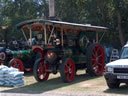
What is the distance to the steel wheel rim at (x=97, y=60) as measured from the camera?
13.4 metres

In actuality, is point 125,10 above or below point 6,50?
above

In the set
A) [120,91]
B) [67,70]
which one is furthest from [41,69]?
[120,91]

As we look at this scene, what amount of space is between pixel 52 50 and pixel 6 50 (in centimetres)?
540

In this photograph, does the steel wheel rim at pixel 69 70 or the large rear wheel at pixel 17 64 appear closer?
the steel wheel rim at pixel 69 70

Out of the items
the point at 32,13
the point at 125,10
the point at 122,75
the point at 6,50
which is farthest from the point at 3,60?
the point at 32,13

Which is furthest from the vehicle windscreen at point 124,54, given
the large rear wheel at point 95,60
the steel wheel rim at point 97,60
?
the steel wheel rim at point 97,60

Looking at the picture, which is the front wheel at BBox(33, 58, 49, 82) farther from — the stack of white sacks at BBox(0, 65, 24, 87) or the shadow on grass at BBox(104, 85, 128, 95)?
the shadow on grass at BBox(104, 85, 128, 95)

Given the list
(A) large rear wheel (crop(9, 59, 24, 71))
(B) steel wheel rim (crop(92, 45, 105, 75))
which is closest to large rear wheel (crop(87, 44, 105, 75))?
(B) steel wheel rim (crop(92, 45, 105, 75))

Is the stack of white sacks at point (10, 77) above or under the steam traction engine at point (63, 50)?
under

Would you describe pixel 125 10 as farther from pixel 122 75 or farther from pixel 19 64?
pixel 122 75

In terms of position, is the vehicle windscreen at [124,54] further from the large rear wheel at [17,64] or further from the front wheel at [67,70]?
the large rear wheel at [17,64]

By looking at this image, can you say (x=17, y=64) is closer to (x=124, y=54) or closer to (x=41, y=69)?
(x=41, y=69)

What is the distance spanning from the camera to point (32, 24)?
11.7 m

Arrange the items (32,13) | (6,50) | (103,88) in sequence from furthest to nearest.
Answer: (32,13), (6,50), (103,88)
